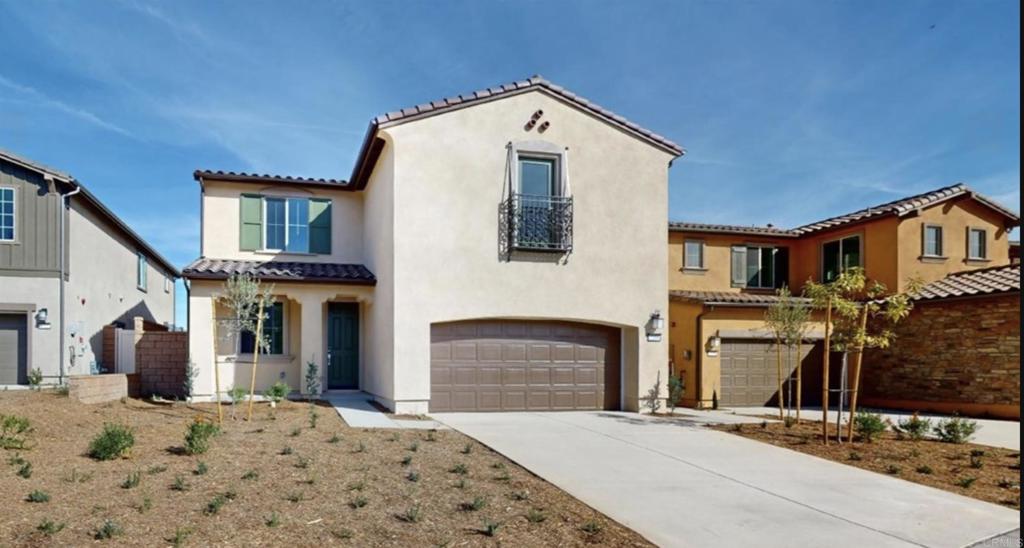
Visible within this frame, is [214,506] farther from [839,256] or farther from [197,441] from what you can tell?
[839,256]

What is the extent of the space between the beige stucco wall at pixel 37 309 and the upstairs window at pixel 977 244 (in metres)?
27.1

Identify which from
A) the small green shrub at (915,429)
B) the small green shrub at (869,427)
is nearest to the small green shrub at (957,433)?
the small green shrub at (915,429)

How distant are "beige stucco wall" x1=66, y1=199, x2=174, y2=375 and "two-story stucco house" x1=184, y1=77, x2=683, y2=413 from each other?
4.64 meters

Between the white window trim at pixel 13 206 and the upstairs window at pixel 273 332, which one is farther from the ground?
the white window trim at pixel 13 206

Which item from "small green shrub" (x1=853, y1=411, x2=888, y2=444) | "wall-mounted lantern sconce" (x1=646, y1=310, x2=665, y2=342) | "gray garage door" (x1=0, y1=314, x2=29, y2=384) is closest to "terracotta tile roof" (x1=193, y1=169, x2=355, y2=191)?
"gray garage door" (x1=0, y1=314, x2=29, y2=384)

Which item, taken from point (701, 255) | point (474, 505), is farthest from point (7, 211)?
point (701, 255)

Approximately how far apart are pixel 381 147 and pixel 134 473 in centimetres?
923

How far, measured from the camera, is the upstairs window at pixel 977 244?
19.9 m

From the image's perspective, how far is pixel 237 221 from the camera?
16.8m

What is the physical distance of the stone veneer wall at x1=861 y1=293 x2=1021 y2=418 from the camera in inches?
612

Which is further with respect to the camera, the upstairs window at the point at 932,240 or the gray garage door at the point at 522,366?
the upstairs window at the point at 932,240

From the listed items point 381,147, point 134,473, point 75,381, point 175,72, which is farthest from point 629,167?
point 75,381

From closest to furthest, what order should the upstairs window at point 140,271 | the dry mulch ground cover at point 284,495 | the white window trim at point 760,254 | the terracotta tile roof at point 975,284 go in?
the dry mulch ground cover at point 284,495 → the terracotta tile roof at point 975,284 → the white window trim at point 760,254 → the upstairs window at point 140,271

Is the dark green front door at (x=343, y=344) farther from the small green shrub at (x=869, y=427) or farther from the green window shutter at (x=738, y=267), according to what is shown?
the green window shutter at (x=738, y=267)
